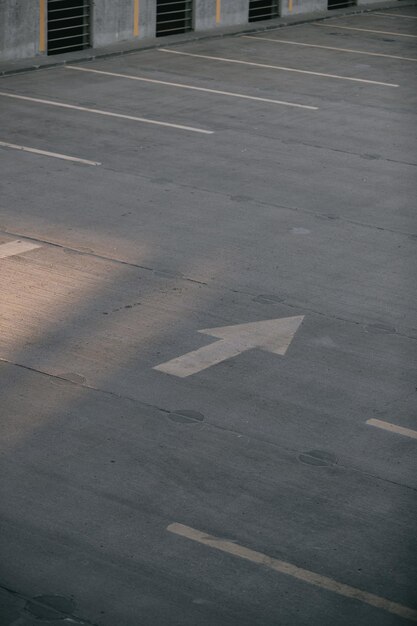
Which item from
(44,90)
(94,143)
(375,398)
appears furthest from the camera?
(44,90)

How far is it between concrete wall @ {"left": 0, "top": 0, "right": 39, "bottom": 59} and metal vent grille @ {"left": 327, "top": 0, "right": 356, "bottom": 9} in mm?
10968

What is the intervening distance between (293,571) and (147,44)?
1913cm

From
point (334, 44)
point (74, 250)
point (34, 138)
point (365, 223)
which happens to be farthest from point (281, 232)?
point (334, 44)

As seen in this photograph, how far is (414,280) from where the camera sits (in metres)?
11.9

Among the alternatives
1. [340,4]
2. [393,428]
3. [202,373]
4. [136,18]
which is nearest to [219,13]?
[136,18]

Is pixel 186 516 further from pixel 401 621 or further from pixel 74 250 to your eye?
pixel 74 250

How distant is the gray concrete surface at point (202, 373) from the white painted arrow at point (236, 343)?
117mm

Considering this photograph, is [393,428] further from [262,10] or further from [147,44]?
[262,10]

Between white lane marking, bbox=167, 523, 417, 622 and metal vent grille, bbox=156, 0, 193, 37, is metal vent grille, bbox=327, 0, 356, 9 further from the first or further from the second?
white lane marking, bbox=167, 523, 417, 622

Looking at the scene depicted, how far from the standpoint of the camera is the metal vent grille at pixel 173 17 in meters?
25.9

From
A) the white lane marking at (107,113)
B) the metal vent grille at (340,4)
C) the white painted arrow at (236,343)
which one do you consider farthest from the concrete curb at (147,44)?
the white painted arrow at (236,343)

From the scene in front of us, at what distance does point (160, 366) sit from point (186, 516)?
2.32 m

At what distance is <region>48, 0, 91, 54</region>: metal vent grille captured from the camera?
23562 mm

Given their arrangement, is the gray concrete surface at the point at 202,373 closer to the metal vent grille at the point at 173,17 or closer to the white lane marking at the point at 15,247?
the white lane marking at the point at 15,247
